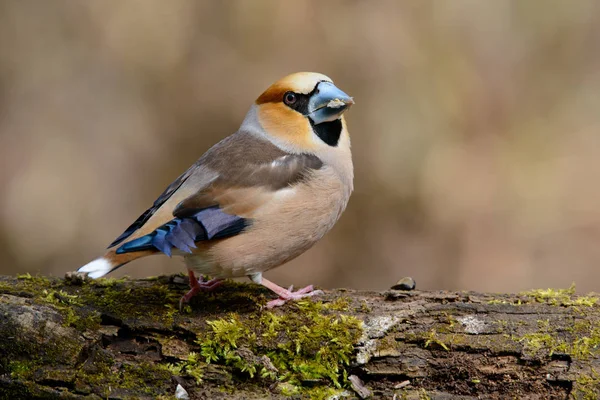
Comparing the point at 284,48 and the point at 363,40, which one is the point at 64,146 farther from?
the point at 363,40

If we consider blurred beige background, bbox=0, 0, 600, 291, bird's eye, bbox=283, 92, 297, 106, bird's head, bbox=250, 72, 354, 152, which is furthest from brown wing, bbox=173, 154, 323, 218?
blurred beige background, bbox=0, 0, 600, 291

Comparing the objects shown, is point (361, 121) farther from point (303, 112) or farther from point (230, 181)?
point (230, 181)

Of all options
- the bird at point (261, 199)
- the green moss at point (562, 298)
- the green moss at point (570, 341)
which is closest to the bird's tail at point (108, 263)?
the bird at point (261, 199)

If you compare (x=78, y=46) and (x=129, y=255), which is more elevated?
(x=78, y=46)

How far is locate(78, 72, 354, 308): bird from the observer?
4043 millimetres

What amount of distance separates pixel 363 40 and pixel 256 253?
410cm

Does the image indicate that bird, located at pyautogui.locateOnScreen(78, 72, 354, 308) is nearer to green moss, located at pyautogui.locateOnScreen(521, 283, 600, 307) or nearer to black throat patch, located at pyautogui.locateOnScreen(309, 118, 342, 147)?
black throat patch, located at pyautogui.locateOnScreen(309, 118, 342, 147)

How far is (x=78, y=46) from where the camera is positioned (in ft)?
25.0

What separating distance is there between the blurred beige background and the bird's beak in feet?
9.69

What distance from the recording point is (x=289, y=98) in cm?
464

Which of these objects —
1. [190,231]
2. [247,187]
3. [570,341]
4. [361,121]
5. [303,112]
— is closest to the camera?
[570,341]

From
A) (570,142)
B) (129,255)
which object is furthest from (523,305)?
(570,142)

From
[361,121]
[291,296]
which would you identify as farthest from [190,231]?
[361,121]

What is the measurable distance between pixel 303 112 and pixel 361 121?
2.99 m
